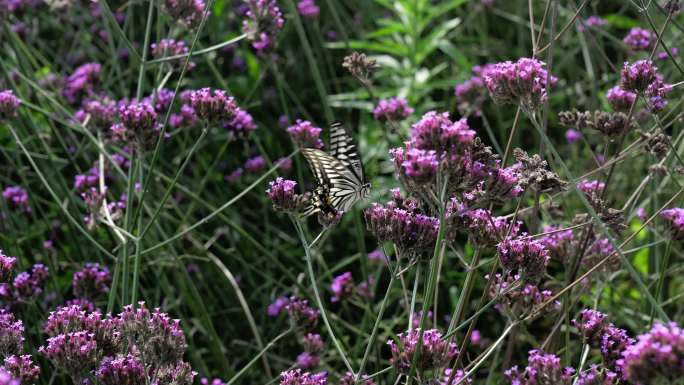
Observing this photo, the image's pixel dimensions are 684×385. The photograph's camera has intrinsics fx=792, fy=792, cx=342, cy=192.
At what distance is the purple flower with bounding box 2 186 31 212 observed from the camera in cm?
375

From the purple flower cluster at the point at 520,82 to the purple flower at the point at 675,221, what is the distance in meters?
0.57

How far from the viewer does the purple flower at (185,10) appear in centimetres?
318

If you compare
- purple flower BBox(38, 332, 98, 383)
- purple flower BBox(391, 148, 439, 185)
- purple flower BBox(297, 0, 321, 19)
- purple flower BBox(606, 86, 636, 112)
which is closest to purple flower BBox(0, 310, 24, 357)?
purple flower BBox(38, 332, 98, 383)

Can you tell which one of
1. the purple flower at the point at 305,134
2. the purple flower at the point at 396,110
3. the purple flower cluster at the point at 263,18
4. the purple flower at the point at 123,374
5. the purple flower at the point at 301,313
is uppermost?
the purple flower cluster at the point at 263,18

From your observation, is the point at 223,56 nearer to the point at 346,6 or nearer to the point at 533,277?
the point at 346,6

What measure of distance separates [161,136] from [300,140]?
76cm

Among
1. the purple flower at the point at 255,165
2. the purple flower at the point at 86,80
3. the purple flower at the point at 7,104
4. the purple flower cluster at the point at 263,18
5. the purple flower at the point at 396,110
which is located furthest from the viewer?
the purple flower at the point at 255,165

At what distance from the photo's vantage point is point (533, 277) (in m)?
2.16

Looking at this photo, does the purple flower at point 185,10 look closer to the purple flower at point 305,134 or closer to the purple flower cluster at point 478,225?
the purple flower at point 305,134

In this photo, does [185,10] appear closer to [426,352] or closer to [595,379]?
[426,352]

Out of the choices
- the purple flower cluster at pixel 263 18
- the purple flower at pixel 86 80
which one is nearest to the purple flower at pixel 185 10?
the purple flower cluster at pixel 263 18

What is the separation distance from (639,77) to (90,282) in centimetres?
213

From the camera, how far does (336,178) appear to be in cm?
325

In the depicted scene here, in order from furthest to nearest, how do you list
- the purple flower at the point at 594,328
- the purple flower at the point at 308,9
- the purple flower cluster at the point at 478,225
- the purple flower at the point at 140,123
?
the purple flower at the point at 308,9 < the purple flower at the point at 140,123 < the purple flower cluster at the point at 478,225 < the purple flower at the point at 594,328
